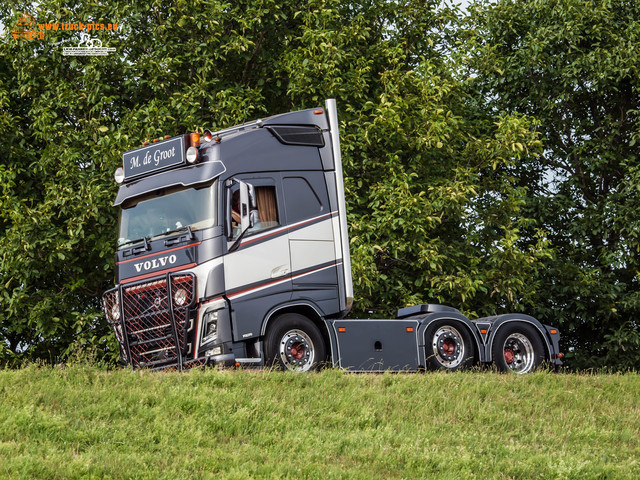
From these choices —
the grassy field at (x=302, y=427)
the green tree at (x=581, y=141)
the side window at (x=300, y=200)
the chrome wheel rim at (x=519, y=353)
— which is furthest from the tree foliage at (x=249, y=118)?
the grassy field at (x=302, y=427)

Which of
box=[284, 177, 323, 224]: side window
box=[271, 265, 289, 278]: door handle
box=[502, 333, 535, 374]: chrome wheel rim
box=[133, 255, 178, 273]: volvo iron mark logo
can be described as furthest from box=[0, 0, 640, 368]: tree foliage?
box=[133, 255, 178, 273]: volvo iron mark logo

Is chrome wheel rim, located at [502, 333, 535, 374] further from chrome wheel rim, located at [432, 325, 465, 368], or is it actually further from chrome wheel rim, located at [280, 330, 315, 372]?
chrome wheel rim, located at [280, 330, 315, 372]

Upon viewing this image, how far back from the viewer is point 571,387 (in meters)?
12.7

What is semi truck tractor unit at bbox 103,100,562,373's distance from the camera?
1193cm

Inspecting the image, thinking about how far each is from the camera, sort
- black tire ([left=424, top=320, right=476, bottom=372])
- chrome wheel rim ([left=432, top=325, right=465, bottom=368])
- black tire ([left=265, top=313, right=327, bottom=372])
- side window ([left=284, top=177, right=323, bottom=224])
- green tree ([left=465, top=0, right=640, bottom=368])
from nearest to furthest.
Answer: black tire ([left=265, top=313, right=327, bottom=372]), side window ([left=284, top=177, right=323, bottom=224]), black tire ([left=424, top=320, right=476, bottom=372]), chrome wheel rim ([left=432, top=325, right=465, bottom=368]), green tree ([left=465, top=0, right=640, bottom=368])

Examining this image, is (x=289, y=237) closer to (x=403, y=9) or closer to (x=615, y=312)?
(x=403, y=9)

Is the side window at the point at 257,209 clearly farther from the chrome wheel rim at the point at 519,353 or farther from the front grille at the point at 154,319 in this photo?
the chrome wheel rim at the point at 519,353

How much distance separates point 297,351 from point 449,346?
278 cm

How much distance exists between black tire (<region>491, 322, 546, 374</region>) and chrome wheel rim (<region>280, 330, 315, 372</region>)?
3666mm

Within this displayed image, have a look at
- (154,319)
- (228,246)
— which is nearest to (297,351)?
(228,246)

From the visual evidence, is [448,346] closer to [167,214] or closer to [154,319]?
[154,319]

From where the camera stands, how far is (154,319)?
1225 cm

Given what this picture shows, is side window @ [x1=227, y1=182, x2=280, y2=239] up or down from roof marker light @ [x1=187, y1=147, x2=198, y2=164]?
down

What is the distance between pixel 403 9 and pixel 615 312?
911 cm
